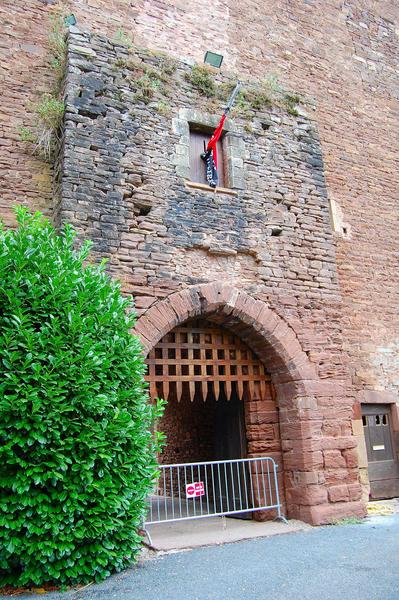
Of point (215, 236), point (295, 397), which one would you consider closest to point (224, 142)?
point (215, 236)

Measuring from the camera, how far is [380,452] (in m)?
8.10

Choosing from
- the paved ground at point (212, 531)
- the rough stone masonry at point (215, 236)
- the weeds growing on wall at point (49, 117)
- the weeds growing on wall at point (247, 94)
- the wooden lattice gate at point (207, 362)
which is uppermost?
the weeds growing on wall at point (247, 94)

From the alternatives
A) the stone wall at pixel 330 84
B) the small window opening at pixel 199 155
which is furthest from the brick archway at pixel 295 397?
the stone wall at pixel 330 84

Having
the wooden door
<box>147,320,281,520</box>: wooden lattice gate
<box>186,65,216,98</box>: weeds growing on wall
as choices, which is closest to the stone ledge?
<box>186,65,216,98</box>: weeds growing on wall

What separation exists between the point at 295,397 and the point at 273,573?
254 cm

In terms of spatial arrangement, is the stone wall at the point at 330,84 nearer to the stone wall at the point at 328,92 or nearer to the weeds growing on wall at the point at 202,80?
the stone wall at the point at 328,92

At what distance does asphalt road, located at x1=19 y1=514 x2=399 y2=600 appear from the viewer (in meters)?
3.80

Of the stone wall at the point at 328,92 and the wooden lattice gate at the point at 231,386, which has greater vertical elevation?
the stone wall at the point at 328,92

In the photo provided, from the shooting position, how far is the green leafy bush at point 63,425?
3.92 metres

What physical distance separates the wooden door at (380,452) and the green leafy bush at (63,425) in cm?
451

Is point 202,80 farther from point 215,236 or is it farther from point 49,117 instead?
point 215,236

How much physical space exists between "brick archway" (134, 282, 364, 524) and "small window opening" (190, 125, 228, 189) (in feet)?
5.27

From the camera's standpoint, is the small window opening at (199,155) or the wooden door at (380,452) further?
the wooden door at (380,452)

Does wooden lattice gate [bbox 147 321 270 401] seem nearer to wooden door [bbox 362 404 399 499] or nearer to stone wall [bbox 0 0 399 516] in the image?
stone wall [bbox 0 0 399 516]
